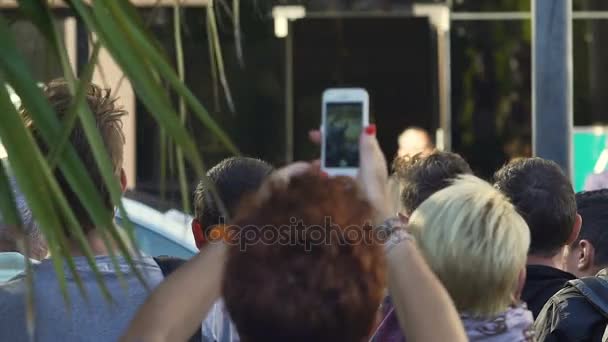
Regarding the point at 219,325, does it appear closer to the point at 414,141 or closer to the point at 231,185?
the point at 231,185

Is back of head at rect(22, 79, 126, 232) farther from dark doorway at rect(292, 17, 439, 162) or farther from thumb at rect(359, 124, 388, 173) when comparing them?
dark doorway at rect(292, 17, 439, 162)

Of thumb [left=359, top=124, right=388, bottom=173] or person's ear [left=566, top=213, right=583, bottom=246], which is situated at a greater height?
thumb [left=359, top=124, right=388, bottom=173]

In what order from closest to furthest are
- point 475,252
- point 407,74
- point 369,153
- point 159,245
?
point 369,153 → point 475,252 → point 159,245 → point 407,74

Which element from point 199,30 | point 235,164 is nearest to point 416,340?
point 235,164

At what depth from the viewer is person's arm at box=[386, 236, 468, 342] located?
1.77 m

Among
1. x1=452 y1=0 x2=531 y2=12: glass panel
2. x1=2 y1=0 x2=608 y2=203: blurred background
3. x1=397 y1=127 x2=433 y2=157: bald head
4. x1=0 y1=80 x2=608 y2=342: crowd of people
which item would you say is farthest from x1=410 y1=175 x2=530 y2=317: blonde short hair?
x1=452 y1=0 x2=531 y2=12: glass panel

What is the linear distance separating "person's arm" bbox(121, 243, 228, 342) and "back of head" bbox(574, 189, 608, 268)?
6.23 ft

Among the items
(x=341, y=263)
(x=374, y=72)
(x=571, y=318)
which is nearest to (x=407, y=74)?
(x=374, y=72)

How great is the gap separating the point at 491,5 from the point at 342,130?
21.4 ft

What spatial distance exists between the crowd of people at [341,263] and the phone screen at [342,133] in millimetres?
190

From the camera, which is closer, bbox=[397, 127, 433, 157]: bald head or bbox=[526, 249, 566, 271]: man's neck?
bbox=[526, 249, 566, 271]: man's neck

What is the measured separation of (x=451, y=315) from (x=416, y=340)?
61mm

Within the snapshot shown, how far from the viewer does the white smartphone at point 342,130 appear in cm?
278

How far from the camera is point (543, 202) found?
3279 mm
